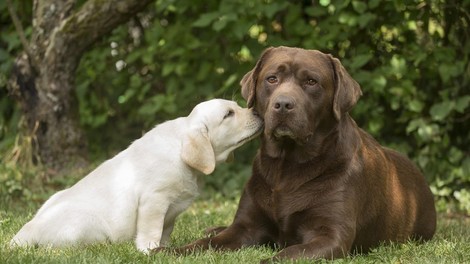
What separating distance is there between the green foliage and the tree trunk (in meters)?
0.86

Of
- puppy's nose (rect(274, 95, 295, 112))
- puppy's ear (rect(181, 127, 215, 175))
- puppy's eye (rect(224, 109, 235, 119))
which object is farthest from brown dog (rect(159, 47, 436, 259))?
puppy's ear (rect(181, 127, 215, 175))

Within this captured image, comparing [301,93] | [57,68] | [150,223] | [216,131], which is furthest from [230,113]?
[57,68]

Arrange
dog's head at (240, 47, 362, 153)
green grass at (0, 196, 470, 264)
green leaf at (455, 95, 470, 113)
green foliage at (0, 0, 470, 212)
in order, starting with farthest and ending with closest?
green foliage at (0, 0, 470, 212)
green leaf at (455, 95, 470, 113)
dog's head at (240, 47, 362, 153)
green grass at (0, 196, 470, 264)

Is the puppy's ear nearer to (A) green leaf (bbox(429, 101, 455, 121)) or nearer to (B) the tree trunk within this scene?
(B) the tree trunk

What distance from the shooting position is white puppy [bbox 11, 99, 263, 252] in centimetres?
502

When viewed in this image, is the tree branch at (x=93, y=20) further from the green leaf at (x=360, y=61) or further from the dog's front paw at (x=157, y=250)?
the dog's front paw at (x=157, y=250)

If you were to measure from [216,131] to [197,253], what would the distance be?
76cm

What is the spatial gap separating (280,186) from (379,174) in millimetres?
624

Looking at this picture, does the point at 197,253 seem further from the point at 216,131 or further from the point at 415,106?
the point at 415,106

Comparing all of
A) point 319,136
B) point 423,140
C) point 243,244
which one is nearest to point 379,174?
point 319,136

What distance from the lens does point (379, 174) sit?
5.37 m

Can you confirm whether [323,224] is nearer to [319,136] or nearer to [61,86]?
[319,136]

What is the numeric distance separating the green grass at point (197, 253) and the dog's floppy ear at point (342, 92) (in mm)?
823

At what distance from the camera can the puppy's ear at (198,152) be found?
Answer: 16.5 feet
